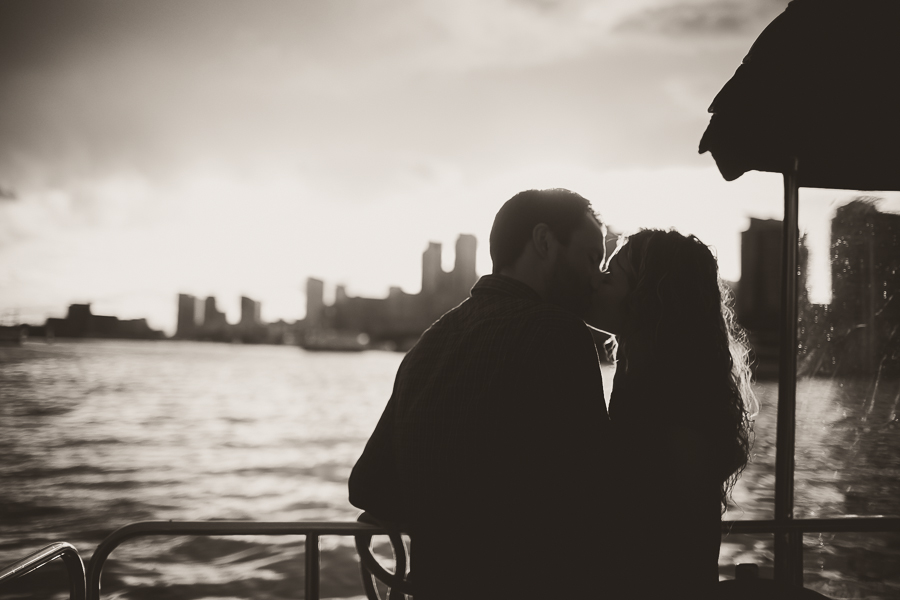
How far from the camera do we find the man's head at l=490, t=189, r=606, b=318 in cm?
190

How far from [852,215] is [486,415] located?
281 centimetres

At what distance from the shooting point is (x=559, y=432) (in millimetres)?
1556

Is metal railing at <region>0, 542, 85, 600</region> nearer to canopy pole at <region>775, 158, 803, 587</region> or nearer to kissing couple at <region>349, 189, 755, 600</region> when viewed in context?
kissing couple at <region>349, 189, 755, 600</region>

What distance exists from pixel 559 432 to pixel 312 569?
144 centimetres

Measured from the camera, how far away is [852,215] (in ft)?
11.0

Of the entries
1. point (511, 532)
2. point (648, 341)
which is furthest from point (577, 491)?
point (648, 341)

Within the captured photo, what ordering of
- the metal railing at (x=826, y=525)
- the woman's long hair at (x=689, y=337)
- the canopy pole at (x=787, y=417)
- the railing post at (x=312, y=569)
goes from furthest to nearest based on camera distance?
the canopy pole at (x=787, y=417) → the metal railing at (x=826, y=525) → the railing post at (x=312, y=569) → the woman's long hair at (x=689, y=337)

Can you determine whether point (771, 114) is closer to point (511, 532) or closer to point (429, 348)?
point (429, 348)

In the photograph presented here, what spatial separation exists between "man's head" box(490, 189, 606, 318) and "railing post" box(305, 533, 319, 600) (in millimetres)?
1342

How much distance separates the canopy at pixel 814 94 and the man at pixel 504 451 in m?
1.40

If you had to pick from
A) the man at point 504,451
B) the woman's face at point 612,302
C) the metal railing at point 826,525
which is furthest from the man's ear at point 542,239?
the metal railing at point 826,525

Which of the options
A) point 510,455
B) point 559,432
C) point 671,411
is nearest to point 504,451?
point 510,455

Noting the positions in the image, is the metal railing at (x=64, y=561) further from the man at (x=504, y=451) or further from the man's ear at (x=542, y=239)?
the man's ear at (x=542, y=239)

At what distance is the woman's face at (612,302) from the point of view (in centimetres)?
228
